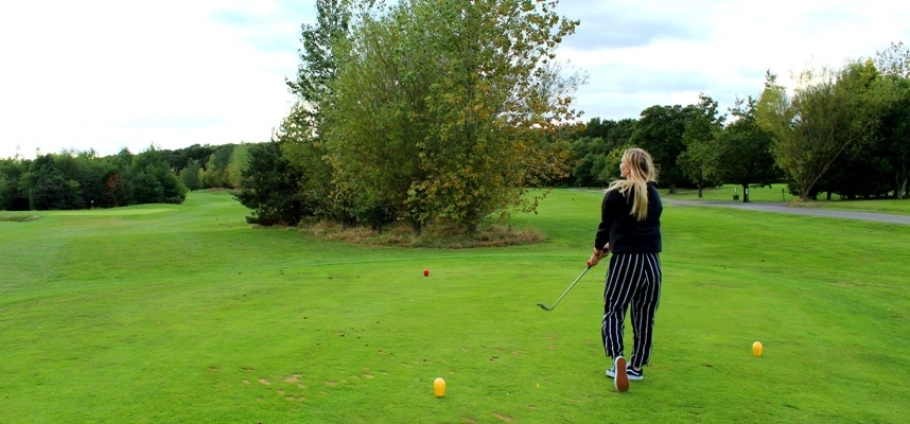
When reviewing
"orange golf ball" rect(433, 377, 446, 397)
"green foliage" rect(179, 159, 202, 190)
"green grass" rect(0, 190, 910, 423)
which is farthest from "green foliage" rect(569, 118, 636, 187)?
"orange golf ball" rect(433, 377, 446, 397)

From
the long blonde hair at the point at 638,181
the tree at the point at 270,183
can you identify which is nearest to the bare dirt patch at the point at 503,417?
the long blonde hair at the point at 638,181

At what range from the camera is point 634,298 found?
19.9 ft

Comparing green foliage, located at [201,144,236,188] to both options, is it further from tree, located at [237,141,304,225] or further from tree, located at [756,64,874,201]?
tree, located at [756,64,874,201]

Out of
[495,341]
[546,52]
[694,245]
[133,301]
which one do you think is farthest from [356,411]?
[546,52]

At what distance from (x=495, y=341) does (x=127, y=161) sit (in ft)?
327

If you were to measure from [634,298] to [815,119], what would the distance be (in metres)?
47.5

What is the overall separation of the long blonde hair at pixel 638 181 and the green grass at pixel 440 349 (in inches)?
65.0

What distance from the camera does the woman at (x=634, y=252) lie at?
19.2 ft

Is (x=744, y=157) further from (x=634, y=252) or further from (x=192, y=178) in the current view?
(x=192, y=178)

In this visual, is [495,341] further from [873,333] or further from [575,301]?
[873,333]

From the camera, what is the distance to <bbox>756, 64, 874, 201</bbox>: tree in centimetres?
4506

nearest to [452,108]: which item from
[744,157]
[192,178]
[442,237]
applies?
[442,237]

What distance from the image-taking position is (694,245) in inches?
926

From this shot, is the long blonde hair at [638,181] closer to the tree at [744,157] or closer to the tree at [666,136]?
the tree at [744,157]
